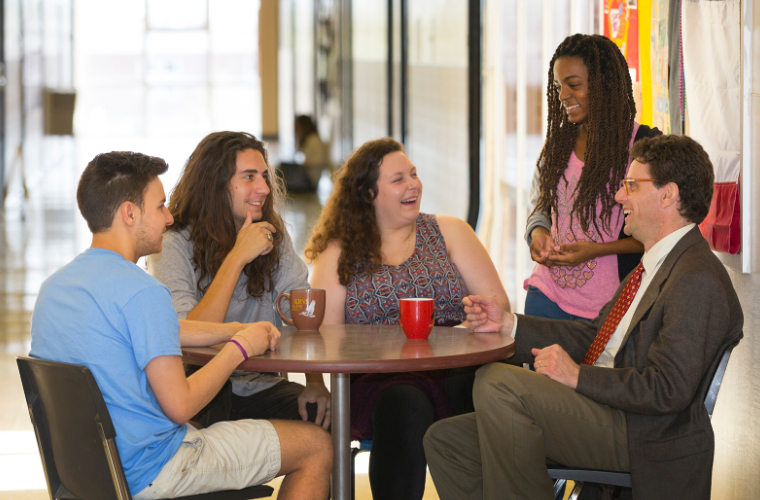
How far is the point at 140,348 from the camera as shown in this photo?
140 centimetres

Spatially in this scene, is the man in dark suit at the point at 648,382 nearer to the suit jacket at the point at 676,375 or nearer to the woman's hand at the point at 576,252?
the suit jacket at the point at 676,375

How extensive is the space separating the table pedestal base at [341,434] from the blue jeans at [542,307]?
2.64ft

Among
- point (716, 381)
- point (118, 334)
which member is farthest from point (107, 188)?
point (716, 381)

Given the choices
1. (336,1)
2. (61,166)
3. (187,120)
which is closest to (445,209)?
(336,1)

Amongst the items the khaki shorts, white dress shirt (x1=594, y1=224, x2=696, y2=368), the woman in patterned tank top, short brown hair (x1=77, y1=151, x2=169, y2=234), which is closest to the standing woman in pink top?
the woman in patterned tank top

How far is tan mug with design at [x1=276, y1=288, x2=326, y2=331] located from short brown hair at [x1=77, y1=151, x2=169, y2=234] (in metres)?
0.53

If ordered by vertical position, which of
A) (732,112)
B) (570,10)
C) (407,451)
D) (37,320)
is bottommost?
(407,451)

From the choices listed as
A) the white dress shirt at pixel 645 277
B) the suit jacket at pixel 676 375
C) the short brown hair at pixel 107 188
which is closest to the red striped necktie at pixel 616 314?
the white dress shirt at pixel 645 277

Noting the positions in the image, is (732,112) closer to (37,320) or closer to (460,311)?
(460,311)

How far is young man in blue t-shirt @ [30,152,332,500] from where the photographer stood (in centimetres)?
141

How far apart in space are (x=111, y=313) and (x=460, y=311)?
1.18 m

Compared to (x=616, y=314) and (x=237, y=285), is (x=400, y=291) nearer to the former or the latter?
(x=237, y=285)

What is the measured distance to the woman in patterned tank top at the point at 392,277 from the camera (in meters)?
2.01

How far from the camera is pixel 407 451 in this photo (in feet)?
6.52
